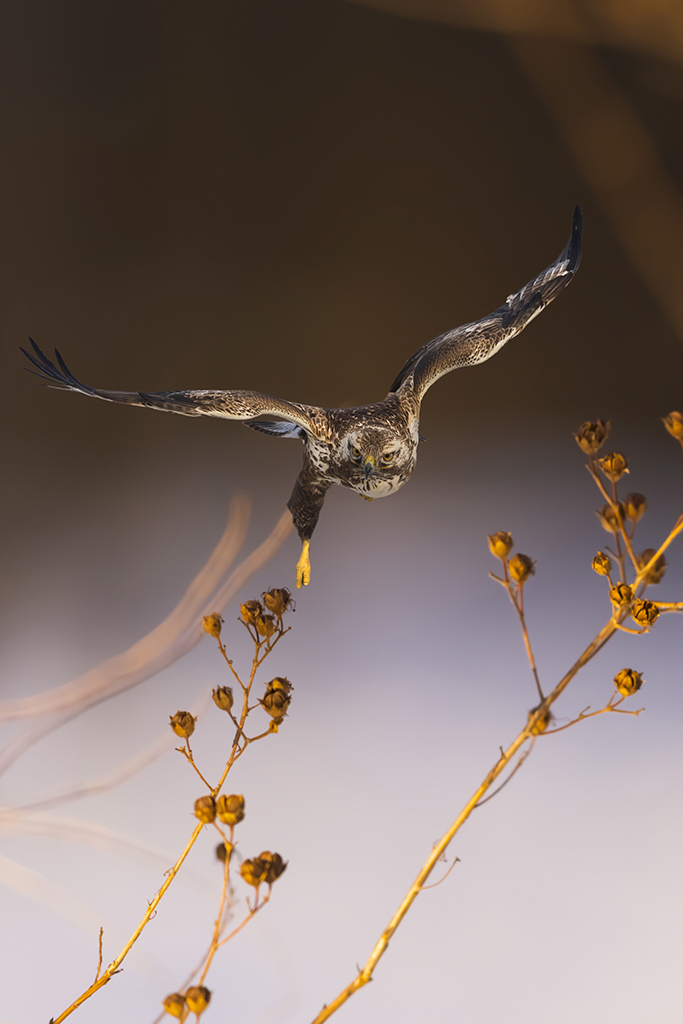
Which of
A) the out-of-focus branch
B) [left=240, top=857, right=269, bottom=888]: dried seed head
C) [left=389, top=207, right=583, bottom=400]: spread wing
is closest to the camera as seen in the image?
[left=240, top=857, right=269, bottom=888]: dried seed head

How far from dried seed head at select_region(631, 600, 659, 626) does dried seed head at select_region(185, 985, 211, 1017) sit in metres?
0.31

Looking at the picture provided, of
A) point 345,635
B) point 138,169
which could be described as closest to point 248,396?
point 345,635

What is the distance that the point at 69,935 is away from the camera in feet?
2.25

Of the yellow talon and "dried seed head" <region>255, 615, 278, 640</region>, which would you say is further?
the yellow talon

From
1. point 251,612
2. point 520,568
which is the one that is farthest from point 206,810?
point 520,568

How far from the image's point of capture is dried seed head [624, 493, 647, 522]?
434mm

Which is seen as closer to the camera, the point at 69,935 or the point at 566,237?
the point at 69,935

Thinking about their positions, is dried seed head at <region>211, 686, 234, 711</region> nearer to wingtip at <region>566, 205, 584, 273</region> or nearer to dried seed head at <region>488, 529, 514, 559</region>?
dried seed head at <region>488, 529, 514, 559</region>

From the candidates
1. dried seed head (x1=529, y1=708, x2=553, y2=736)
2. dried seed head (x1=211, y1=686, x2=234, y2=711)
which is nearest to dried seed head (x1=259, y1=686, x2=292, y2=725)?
dried seed head (x1=211, y1=686, x2=234, y2=711)

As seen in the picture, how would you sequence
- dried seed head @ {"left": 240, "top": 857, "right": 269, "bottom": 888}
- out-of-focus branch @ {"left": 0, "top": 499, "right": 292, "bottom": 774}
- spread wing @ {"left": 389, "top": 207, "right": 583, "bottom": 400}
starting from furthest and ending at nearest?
1. out-of-focus branch @ {"left": 0, "top": 499, "right": 292, "bottom": 774}
2. spread wing @ {"left": 389, "top": 207, "right": 583, "bottom": 400}
3. dried seed head @ {"left": 240, "top": 857, "right": 269, "bottom": 888}

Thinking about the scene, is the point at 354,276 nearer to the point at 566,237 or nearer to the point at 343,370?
the point at 343,370

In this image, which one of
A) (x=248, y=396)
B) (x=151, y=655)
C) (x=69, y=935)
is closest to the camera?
(x=248, y=396)

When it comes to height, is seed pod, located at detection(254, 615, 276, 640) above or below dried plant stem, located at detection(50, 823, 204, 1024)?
above

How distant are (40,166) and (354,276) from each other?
386 mm
